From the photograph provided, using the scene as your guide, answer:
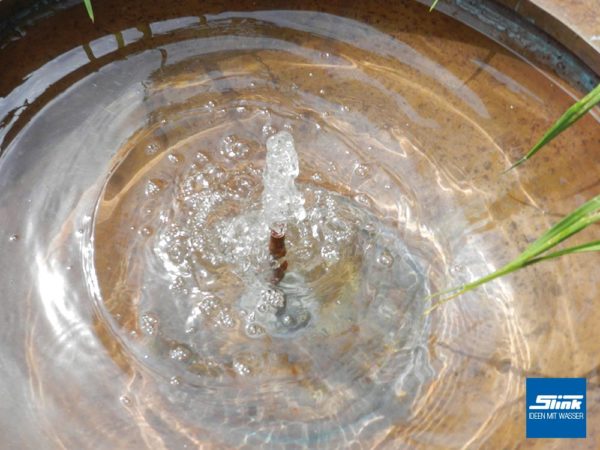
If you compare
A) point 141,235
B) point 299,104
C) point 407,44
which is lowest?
point 141,235

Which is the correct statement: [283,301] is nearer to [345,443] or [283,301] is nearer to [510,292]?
[345,443]

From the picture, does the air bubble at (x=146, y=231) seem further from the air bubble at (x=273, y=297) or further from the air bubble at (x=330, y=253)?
the air bubble at (x=330, y=253)

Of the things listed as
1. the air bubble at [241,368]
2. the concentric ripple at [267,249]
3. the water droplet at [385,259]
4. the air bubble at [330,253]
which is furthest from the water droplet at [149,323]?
the water droplet at [385,259]

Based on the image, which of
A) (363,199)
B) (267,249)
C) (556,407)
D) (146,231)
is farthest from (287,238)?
(556,407)

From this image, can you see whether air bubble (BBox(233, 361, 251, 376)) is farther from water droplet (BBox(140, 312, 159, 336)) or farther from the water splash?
the water splash

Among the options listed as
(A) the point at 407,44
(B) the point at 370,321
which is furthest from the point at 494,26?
(B) the point at 370,321

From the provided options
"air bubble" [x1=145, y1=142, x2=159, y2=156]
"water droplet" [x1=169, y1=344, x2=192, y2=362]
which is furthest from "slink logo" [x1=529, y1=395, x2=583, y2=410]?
"air bubble" [x1=145, y1=142, x2=159, y2=156]

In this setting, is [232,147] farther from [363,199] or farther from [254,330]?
[254,330]
